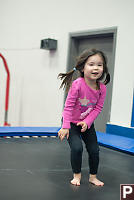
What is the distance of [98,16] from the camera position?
3900 millimetres

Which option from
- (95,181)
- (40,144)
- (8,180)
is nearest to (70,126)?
(95,181)

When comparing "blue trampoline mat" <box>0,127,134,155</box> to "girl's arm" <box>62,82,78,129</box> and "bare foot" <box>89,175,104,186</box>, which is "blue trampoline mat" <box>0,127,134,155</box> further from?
"girl's arm" <box>62,82,78,129</box>

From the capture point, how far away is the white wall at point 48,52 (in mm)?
3594

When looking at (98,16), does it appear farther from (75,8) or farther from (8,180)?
(8,180)

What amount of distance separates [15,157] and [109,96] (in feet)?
6.33

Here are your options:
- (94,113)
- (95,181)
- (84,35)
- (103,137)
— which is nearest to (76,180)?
(95,181)

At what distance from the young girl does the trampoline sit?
117 millimetres

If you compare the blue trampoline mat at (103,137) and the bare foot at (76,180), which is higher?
the bare foot at (76,180)

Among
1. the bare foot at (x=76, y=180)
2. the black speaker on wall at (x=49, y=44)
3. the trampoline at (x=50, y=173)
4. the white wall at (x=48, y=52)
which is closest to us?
the trampoline at (x=50, y=173)

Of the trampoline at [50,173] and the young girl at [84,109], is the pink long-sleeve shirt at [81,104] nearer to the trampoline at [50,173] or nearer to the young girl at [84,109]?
the young girl at [84,109]

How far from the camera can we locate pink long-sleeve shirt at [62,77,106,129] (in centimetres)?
177

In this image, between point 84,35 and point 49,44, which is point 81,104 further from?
point 49,44

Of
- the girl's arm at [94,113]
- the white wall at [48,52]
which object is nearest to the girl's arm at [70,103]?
the girl's arm at [94,113]

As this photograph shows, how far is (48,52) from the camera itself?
4.60 meters
